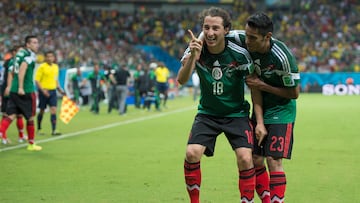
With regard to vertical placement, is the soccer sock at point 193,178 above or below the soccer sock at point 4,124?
above

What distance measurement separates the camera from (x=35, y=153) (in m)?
13.2

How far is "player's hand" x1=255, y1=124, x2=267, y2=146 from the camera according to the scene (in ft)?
23.1

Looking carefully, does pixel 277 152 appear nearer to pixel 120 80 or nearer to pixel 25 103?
pixel 25 103

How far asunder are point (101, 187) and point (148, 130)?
9525mm

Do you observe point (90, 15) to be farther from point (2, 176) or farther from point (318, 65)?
point (2, 176)

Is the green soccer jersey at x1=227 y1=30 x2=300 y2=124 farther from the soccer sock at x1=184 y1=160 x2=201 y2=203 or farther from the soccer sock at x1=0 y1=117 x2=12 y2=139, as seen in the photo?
the soccer sock at x1=0 y1=117 x2=12 y2=139

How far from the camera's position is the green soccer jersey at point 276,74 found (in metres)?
6.84

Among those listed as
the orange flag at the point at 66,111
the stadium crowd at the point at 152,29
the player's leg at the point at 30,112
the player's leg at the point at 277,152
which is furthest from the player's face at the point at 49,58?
the stadium crowd at the point at 152,29

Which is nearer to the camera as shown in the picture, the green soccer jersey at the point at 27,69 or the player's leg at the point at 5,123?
the green soccer jersey at the point at 27,69

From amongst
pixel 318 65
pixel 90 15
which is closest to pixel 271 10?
pixel 318 65

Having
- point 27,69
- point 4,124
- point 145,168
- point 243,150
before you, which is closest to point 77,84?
point 4,124

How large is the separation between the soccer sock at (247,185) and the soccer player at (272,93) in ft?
0.74

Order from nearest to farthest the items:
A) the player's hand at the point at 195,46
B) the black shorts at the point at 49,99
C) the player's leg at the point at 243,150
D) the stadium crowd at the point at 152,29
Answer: the player's hand at the point at 195,46, the player's leg at the point at 243,150, the black shorts at the point at 49,99, the stadium crowd at the point at 152,29

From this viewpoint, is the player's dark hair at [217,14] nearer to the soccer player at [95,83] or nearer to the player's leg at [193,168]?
the player's leg at [193,168]
